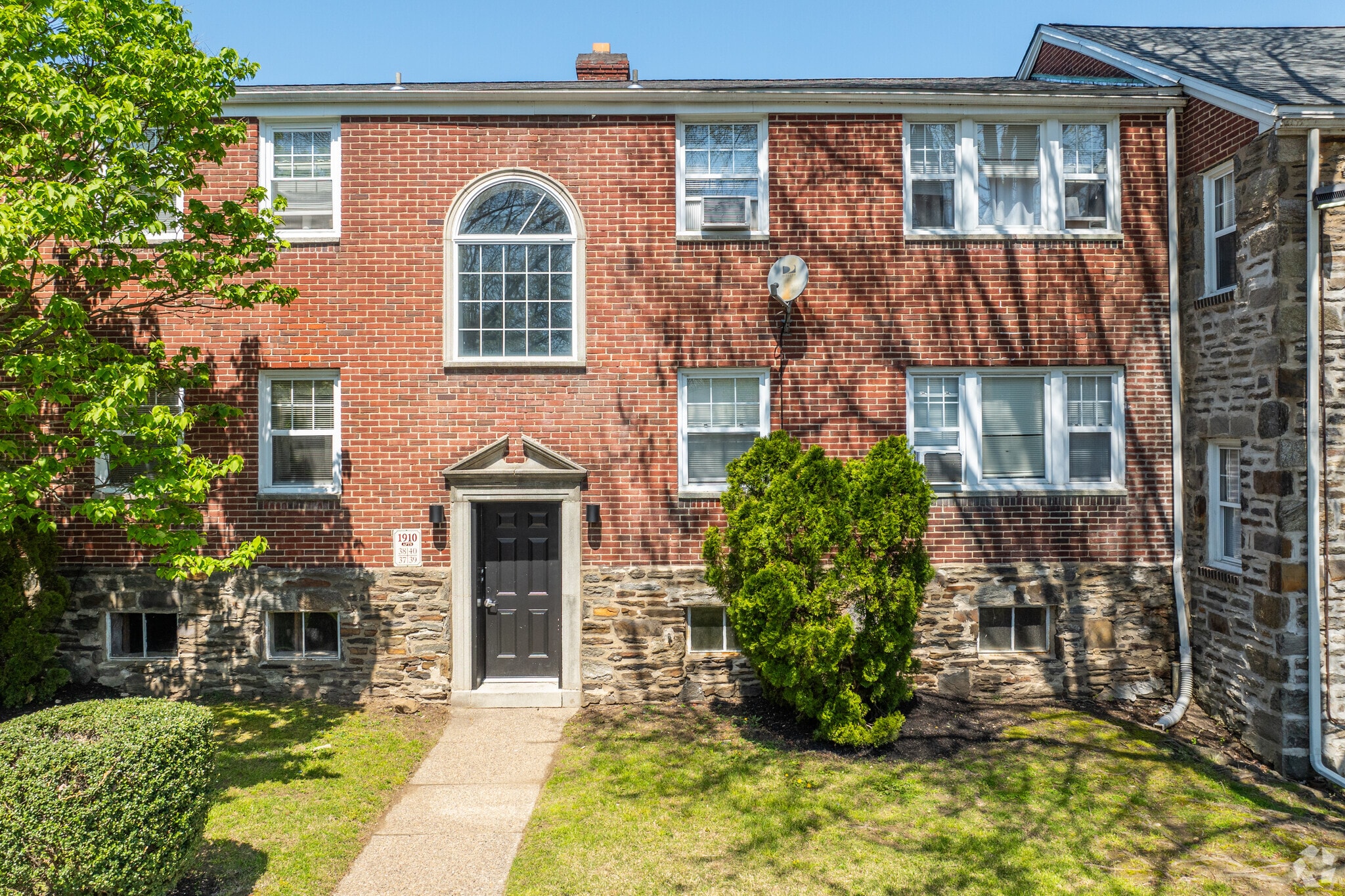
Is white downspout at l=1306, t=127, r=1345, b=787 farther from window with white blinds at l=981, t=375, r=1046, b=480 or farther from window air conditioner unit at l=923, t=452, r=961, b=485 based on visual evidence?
window air conditioner unit at l=923, t=452, r=961, b=485

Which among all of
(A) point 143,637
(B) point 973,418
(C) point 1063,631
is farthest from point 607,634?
(A) point 143,637

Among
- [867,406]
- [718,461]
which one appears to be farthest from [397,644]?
[867,406]

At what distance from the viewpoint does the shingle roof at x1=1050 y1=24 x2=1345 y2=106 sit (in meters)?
7.56

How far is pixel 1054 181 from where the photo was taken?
886 cm

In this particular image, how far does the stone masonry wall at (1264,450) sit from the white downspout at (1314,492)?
0.17 feet

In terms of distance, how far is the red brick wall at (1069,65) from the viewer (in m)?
10.5

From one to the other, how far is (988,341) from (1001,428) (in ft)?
3.33

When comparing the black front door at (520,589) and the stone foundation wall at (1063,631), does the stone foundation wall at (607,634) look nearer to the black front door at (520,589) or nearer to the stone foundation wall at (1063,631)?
the stone foundation wall at (1063,631)

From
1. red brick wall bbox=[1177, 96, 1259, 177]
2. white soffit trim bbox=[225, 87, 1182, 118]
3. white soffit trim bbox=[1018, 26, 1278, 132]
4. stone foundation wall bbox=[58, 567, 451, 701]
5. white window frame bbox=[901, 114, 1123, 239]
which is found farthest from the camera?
white window frame bbox=[901, 114, 1123, 239]

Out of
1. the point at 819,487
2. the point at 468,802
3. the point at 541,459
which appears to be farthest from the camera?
the point at 541,459

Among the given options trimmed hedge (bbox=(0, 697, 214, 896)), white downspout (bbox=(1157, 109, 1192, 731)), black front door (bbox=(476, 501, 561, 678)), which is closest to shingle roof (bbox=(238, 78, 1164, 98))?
white downspout (bbox=(1157, 109, 1192, 731))

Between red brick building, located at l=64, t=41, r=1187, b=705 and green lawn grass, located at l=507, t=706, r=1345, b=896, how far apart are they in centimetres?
157

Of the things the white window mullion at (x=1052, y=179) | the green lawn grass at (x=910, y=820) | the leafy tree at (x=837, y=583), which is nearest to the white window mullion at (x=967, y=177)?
the white window mullion at (x=1052, y=179)

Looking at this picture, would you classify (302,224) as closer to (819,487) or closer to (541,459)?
(541,459)
